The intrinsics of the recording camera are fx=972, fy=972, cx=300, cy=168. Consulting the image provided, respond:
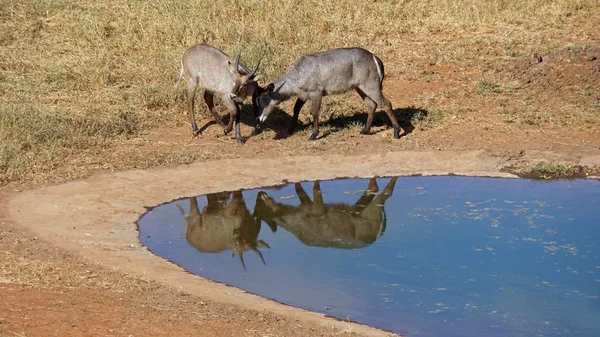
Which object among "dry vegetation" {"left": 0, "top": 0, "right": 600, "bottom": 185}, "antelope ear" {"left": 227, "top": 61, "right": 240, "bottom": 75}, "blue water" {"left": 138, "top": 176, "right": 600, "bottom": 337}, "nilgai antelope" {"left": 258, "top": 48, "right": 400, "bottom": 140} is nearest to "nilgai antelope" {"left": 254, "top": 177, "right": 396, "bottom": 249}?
"blue water" {"left": 138, "top": 176, "right": 600, "bottom": 337}

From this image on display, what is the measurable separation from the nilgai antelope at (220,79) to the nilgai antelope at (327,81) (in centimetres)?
30

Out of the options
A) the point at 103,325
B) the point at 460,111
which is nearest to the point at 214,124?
the point at 460,111

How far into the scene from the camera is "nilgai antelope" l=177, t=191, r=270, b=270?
32.0 feet

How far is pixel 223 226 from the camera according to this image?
10445mm

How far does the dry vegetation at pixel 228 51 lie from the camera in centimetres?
1291

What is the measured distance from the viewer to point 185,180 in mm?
11719

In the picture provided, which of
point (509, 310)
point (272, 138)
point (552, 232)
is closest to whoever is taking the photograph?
point (509, 310)

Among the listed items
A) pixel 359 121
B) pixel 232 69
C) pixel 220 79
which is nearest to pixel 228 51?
pixel 220 79

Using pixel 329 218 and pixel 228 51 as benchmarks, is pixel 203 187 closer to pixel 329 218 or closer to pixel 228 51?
pixel 329 218

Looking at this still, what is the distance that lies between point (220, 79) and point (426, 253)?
5070mm

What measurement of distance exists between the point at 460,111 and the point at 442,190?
121 inches

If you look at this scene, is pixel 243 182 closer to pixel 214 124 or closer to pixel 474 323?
pixel 214 124

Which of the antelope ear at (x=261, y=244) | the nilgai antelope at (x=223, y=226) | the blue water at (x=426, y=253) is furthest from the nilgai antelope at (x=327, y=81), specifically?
the antelope ear at (x=261, y=244)

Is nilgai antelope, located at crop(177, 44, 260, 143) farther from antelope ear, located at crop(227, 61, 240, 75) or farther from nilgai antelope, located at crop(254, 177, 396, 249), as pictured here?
nilgai antelope, located at crop(254, 177, 396, 249)
